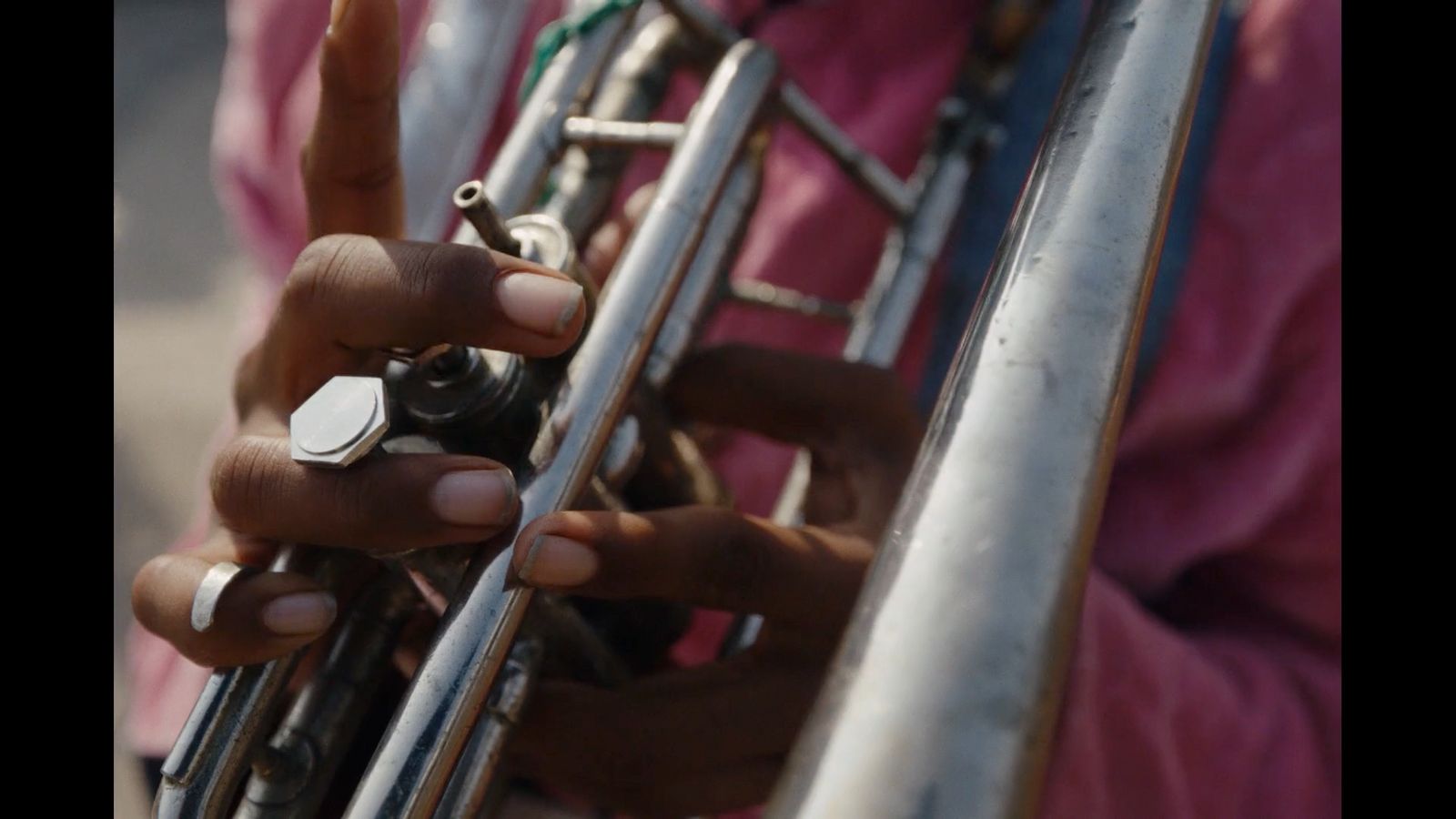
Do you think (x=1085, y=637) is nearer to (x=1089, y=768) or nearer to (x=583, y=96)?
(x=1089, y=768)

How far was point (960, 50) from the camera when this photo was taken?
78 cm

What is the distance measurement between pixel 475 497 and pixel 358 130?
0.68 feet

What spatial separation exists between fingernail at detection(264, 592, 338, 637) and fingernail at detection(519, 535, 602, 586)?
9cm

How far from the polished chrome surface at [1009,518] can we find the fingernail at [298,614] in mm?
213

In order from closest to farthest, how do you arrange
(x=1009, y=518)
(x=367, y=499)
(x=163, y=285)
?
(x=1009, y=518) < (x=367, y=499) < (x=163, y=285)

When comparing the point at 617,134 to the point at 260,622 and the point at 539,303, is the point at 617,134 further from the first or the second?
the point at 260,622

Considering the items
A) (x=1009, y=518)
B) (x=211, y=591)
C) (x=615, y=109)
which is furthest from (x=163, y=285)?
(x=1009, y=518)

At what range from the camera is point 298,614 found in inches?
13.6

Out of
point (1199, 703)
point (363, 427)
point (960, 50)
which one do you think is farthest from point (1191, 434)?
point (363, 427)

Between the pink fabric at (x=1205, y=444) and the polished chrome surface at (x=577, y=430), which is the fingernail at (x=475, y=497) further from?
the pink fabric at (x=1205, y=444)

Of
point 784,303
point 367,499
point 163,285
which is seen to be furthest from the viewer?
point 163,285

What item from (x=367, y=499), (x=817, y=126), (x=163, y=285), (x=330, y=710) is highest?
(x=817, y=126)

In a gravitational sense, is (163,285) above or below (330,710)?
below
